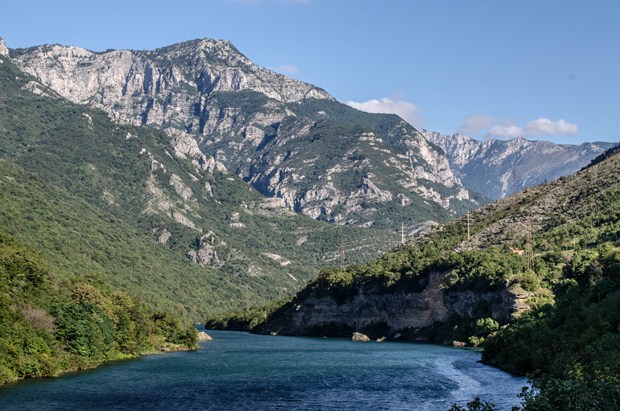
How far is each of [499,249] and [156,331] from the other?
86012mm

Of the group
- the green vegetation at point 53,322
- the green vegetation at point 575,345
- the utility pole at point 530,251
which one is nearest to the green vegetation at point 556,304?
the green vegetation at point 575,345

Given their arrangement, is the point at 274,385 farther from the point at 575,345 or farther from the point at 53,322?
the point at 575,345

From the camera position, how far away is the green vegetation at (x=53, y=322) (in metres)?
91.4

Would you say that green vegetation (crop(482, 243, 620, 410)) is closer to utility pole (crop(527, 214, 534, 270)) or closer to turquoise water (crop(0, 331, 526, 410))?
turquoise water (crop(0, 331, 526, 410))

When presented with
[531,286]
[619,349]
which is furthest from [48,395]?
[531,286]

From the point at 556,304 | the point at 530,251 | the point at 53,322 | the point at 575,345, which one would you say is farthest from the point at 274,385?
the point at 530,251

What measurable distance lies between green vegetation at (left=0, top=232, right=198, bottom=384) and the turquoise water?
2857 mm

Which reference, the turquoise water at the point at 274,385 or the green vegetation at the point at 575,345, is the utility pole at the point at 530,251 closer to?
the green vegetation at the point at 575,345

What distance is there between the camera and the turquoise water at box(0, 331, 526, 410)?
78.5m

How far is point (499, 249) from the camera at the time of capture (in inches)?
7500

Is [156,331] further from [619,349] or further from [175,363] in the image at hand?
[619,349]

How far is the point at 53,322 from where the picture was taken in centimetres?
10394

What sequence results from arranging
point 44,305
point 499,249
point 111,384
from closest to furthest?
point 111,384
point 44,305
point 499,249

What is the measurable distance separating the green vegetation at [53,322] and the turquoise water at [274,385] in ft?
9.37
